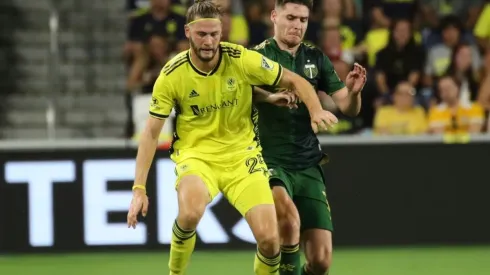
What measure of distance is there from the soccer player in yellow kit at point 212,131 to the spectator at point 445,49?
5941 millimetres

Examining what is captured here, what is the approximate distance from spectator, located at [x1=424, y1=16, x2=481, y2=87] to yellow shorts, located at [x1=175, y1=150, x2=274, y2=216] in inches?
235

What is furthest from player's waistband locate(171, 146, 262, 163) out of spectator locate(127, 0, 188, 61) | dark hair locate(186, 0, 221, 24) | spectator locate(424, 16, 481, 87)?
spectator locate(424, 16, 481, 87)

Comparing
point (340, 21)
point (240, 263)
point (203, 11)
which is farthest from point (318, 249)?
point (340, 21)

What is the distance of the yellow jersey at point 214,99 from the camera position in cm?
715

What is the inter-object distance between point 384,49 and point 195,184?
6045 mm

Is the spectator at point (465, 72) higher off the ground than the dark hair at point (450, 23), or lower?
lower

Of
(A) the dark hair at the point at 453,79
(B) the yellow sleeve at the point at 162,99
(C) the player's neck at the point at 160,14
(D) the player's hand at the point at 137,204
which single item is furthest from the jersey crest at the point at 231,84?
(C) the player's neck at the point at 160,14

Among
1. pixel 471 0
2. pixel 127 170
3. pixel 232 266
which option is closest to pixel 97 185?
pixel 127 170

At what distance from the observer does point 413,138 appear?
10.6 metres

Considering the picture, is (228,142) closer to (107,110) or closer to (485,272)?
(485,272)

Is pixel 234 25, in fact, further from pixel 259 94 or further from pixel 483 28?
pixel 259 94

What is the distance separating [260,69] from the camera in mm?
7133

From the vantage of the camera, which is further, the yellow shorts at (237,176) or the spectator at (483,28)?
the spectator at (483,28)

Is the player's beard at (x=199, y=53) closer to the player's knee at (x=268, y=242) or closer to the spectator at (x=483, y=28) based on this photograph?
the player's knee at (x=268, y=242)
